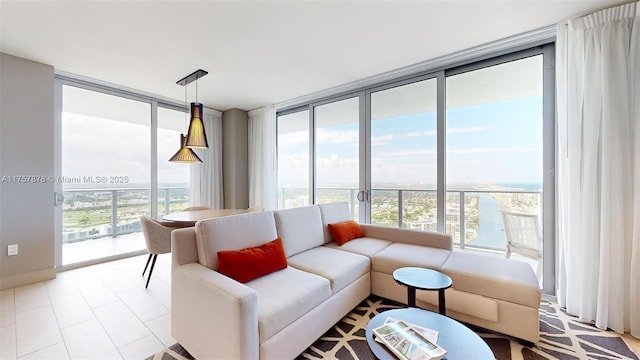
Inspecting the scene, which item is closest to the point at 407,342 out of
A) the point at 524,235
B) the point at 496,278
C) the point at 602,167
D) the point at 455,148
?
the point at 496,278

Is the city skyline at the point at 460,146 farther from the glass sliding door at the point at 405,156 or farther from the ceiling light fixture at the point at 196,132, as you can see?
the ceiling light fixture at the point at 196,132

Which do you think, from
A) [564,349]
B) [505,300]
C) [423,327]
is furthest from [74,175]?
[564,349]

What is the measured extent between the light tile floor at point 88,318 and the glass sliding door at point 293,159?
2.48 metres

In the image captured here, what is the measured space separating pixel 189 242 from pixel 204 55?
2162 millimetres

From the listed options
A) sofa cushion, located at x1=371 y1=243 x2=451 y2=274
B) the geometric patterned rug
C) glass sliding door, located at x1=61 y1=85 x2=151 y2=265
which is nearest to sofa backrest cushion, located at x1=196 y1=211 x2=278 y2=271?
the geometric patterned rug

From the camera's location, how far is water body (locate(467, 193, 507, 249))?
315 centimetres

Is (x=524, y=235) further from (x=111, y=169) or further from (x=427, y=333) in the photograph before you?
(x=111, y=169)

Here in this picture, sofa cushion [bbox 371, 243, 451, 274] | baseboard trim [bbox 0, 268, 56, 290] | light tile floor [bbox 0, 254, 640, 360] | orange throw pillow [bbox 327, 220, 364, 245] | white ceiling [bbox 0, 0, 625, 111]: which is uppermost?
white ceiling [bbox 0, 0, 625, 111]

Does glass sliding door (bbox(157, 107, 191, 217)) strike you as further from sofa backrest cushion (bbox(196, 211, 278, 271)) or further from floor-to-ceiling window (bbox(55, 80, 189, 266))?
sofa backrest cushion (bbox(196, 211, 278, 271))

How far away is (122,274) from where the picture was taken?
10.6 feet

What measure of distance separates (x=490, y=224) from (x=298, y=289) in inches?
110

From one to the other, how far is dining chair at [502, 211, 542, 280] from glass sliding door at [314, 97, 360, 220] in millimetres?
1930

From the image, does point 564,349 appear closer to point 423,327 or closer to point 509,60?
point 423,327

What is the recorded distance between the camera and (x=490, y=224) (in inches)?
128
